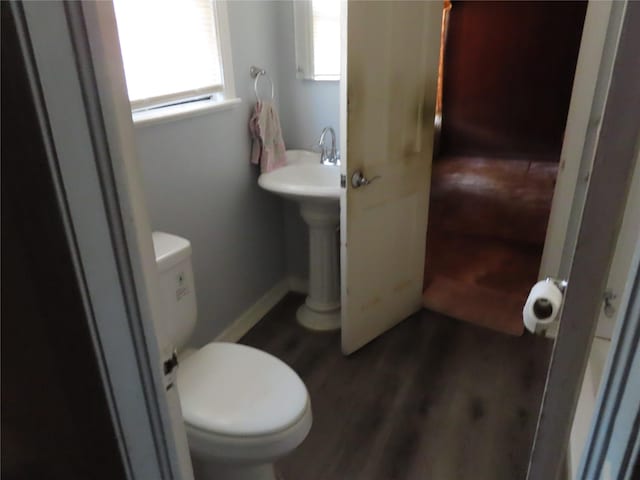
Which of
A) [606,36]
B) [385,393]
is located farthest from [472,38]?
[385,393]

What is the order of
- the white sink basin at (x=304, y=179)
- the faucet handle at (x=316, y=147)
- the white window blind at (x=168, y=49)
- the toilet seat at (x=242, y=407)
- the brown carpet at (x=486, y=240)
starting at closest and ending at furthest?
the toilet seat at (x=242, y=407) → the white window blind at (x=168, y=49) → the white sink basin at (x=304, y=179) → the faucet handle at (x=316, y=147) → the brown carpet at (x=486, y=240)

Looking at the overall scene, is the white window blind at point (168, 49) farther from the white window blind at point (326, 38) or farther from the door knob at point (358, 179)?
the door knob at point (358, 179)

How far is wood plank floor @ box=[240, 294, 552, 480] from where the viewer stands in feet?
5.38

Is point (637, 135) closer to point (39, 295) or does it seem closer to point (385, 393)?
point (39, 295)

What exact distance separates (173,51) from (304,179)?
82 centimetres

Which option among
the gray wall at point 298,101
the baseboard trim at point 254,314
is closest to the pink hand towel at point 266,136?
the gray wall at point 298,101

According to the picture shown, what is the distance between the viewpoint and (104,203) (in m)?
0.60

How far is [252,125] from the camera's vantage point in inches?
85.1

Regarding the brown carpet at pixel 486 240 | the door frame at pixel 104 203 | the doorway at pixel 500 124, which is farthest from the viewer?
the doorway at pixel 500 124

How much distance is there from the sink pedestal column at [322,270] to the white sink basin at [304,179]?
14cm

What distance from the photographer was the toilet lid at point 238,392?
127 centimetres

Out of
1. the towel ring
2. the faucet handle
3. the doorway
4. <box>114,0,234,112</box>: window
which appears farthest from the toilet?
the doorway

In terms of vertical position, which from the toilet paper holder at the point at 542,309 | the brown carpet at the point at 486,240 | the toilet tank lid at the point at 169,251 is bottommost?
the brown carpet at the point at 486,240

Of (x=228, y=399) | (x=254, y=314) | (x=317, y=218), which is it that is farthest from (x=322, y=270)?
(x=228, y=399)
